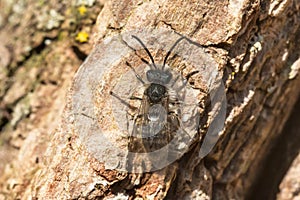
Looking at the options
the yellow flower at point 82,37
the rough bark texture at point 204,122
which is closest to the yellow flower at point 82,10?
the rough bark texture at point 204,122

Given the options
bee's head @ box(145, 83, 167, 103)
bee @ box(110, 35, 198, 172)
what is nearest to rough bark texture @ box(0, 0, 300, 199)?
bee @ box(110, 35, 198, 172)

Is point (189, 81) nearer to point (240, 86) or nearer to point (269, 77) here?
point (240, 86)

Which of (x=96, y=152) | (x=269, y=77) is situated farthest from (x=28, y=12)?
(x=269, y=77)

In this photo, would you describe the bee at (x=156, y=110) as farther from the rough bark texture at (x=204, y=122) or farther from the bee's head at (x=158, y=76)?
the rough bark texture at (x=204, y=122)

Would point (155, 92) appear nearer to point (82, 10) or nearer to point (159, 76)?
point (159, 76)

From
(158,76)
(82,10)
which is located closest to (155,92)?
(158,76)

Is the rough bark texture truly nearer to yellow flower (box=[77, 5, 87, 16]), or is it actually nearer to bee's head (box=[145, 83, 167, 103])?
yellow flower (box=[77, 5, 87, 16])
